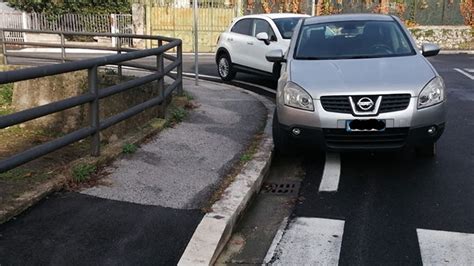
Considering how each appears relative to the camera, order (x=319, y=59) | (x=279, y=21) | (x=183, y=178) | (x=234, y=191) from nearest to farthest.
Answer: (x=234, y=191) < (x=183, y=178) < (x=319, y=59) < (x=279, y=21)

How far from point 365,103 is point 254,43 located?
24.3 ft

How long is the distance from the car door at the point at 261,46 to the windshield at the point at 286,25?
0.58 feet

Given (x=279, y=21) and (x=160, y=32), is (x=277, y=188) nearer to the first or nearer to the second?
(x=279, y=21)

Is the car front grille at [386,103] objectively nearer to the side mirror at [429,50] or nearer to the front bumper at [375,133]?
the front bumper at [375,133]

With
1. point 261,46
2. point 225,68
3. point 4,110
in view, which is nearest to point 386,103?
point 261,46

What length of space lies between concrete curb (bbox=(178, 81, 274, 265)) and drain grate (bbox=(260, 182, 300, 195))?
0.35ft

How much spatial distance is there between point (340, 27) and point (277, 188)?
2.79 meters

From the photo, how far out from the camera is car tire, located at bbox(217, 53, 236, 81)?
13.8 m

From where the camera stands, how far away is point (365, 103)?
5684 millimetres

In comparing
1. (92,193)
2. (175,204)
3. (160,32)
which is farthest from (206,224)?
(160,32)

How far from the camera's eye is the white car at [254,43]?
12.2 m

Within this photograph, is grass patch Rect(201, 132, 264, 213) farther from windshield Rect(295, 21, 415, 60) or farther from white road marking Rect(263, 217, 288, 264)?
windshield Rect(295, 21, 415, 60)

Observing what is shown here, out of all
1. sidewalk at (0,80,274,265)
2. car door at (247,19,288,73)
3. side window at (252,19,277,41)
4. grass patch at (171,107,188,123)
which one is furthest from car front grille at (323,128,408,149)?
side window at (252,19,277,41)

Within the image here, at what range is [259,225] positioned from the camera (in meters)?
4.84
